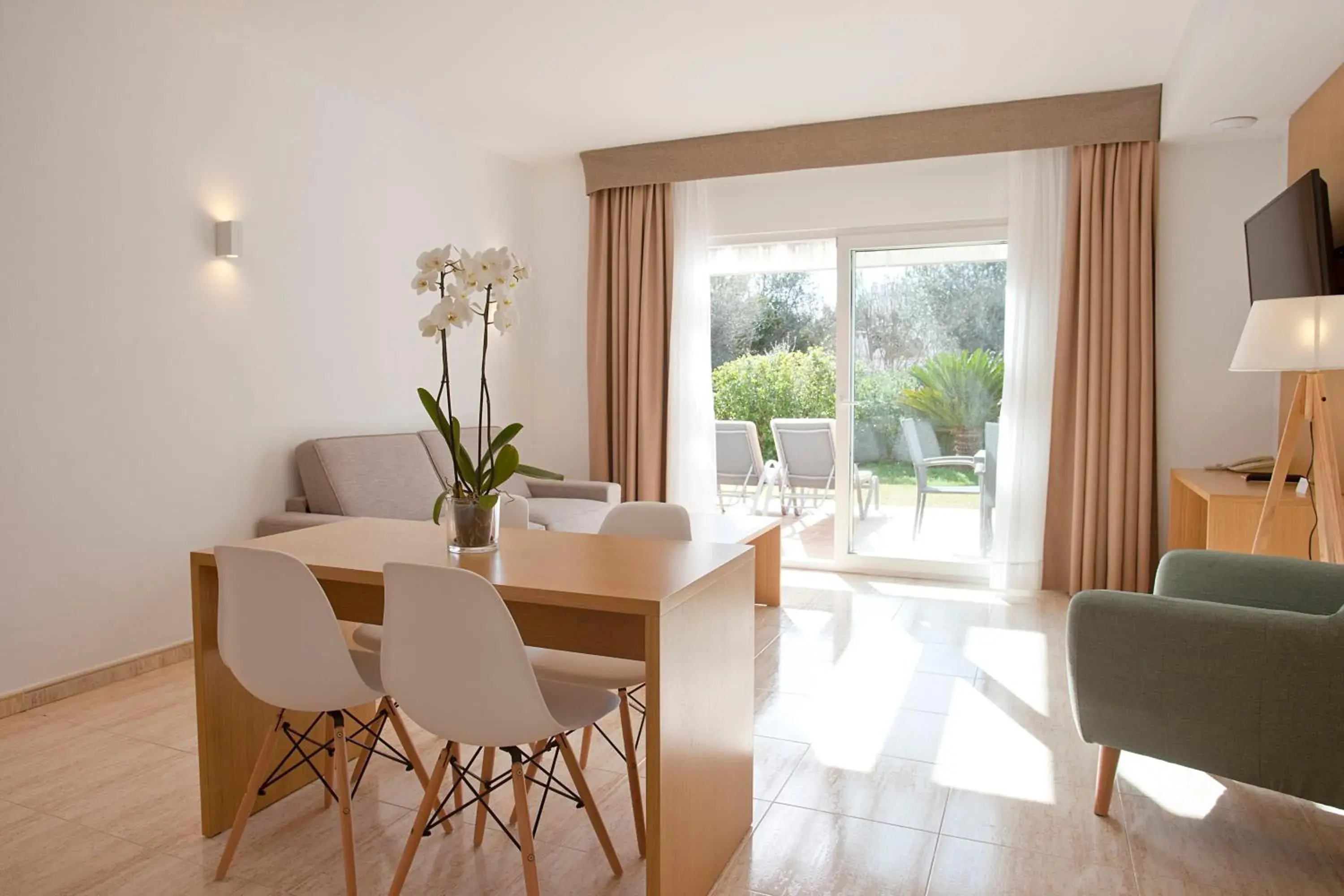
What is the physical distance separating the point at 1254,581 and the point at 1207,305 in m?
2.59

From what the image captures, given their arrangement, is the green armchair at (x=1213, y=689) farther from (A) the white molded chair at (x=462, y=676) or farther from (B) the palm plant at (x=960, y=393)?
(B) the palm plant at (x=960, y=393)

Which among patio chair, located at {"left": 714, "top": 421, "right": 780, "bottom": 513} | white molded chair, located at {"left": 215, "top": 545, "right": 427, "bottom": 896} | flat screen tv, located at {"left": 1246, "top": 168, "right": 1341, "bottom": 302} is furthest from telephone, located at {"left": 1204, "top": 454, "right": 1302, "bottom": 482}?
white molded chair, located at {"left": 215, "top": 545, "right": 427, "bottom": 896}

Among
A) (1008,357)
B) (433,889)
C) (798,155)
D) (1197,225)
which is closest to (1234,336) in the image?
(1197,225)

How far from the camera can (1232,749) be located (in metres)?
2.12

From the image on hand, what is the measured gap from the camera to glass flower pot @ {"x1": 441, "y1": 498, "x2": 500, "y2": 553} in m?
2.32

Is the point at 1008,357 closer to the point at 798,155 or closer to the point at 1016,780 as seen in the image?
the point at 798,155

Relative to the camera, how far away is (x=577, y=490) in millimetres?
5410

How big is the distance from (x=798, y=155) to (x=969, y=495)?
2250 millimetres

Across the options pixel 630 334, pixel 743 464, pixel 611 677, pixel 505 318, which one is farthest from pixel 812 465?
pixel 505 318

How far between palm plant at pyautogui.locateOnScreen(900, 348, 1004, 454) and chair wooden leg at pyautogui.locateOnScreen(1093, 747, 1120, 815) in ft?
10.0

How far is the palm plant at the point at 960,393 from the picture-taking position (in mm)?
5242

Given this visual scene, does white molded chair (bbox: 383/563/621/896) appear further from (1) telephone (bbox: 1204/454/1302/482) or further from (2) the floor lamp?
(1) telephone (bbox: 1204/454/1302/482)

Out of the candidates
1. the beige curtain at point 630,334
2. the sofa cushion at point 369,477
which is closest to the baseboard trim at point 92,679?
the sofa cushion at point 369,477

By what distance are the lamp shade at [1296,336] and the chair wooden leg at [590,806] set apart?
2511 millimetres
